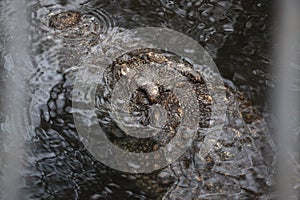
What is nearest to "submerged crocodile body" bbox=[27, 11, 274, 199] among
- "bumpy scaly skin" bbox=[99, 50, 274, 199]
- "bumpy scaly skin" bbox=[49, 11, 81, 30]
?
"bumpy scaly skin" bbox=[99, 50, 274, 199]

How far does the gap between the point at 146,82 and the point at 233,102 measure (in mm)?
265

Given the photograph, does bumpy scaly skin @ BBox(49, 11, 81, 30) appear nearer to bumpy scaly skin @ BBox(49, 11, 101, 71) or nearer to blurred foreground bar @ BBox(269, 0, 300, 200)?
bumpy scaly skin @ BBox(49, 11, 101, 71)

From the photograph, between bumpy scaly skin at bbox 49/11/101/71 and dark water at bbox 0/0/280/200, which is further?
bumpy scaly skin at bbox 49/11/101/71

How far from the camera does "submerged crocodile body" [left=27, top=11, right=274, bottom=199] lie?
1.23 metres

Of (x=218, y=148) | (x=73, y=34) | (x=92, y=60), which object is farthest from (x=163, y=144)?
(x=73, y=34)

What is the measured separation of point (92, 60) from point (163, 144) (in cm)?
37

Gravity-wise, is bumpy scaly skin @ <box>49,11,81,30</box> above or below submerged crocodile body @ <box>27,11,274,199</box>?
above

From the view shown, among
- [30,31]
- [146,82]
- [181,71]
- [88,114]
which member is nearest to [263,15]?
[181,71]

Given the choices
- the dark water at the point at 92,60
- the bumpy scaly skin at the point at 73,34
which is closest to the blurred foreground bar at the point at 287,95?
the dark water at the point at 92,60

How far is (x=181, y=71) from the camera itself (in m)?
1.42

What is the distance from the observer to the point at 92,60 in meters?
1.46

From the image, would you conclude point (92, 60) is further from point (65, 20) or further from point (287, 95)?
point (287, 95)

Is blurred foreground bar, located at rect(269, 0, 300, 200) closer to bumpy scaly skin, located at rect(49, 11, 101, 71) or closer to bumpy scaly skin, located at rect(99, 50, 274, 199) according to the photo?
bumpy scaly skin, located at rect(99, 50, 274, 199)

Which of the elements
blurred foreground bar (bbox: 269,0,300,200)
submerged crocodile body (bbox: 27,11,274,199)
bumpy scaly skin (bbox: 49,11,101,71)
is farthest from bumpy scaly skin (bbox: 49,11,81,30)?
blurred foreground bar (bbox: 269,0,300,200)
